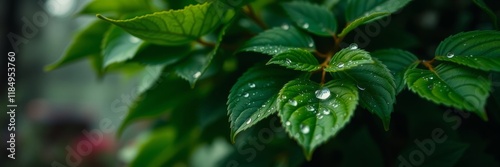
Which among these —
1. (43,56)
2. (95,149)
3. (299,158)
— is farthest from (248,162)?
(43,56)

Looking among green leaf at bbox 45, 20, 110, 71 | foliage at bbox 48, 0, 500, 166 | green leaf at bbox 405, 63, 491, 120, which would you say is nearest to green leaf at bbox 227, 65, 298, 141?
foliage at bbox 48, 0, 500, 166

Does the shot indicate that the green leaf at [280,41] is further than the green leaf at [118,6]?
No

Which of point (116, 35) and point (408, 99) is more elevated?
point (116, 35)

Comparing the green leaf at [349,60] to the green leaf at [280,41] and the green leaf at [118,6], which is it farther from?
the green leaf at [118,6]

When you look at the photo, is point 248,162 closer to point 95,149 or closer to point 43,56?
point 95,149

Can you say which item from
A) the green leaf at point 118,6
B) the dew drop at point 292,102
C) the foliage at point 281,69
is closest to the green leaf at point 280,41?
the foliage at point 281,69

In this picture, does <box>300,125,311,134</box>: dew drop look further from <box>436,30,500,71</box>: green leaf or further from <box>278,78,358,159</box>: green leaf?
<box>436,30,500,71</box>: green leaf
